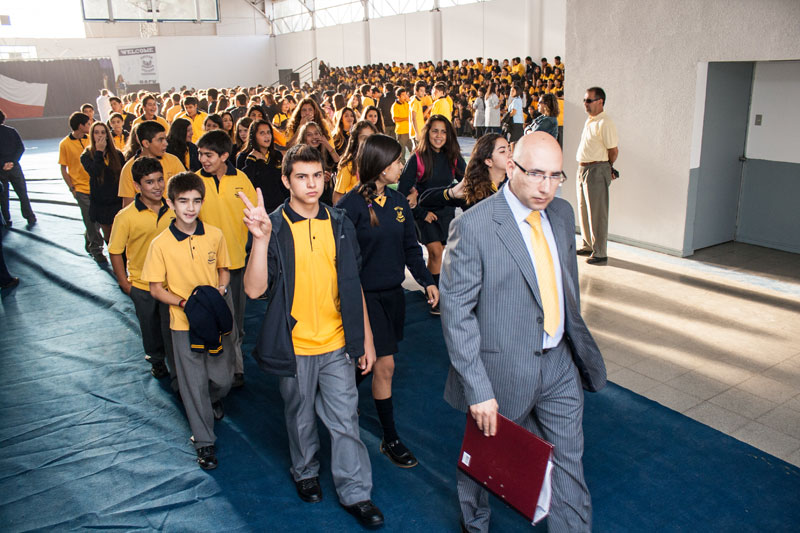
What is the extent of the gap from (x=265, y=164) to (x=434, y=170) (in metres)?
1.62

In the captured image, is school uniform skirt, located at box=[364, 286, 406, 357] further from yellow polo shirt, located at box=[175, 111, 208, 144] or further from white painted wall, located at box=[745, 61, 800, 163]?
yellow polo shirt, located at box=[175, 111, 208, 144]

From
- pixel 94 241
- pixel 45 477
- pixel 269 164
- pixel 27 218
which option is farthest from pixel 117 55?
pixel 45 477

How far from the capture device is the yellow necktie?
2379mm

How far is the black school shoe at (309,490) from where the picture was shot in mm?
3100

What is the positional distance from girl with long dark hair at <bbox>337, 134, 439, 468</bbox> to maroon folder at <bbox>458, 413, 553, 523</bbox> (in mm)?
968

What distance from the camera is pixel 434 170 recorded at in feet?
16.5

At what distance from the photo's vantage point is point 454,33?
2189cm

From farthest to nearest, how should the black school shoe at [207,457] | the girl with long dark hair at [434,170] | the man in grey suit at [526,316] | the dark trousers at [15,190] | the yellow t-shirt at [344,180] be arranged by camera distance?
the dark trousers at [15,190], the girl with long dark hair at [434,170], the yellow t-shirt at [344,180], the black school shoe at [207,457], the man in grey suit at [526,316]

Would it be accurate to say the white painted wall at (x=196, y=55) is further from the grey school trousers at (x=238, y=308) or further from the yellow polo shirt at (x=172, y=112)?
the grey school trousers at (x=238, y=308)

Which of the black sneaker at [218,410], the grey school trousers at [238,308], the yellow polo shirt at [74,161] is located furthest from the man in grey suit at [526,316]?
the yellow polo shirt at [74,161]

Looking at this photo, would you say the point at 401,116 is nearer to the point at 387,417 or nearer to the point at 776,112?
the point at 776,112

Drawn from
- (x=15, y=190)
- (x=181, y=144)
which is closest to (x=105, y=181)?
(x=181, y=144)

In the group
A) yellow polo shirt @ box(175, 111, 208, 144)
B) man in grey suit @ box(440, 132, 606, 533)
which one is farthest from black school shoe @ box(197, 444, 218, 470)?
yellow polo shirt @ box(175, 111, 208, 144)

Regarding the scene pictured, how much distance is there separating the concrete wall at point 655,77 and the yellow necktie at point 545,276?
4.42 meters
